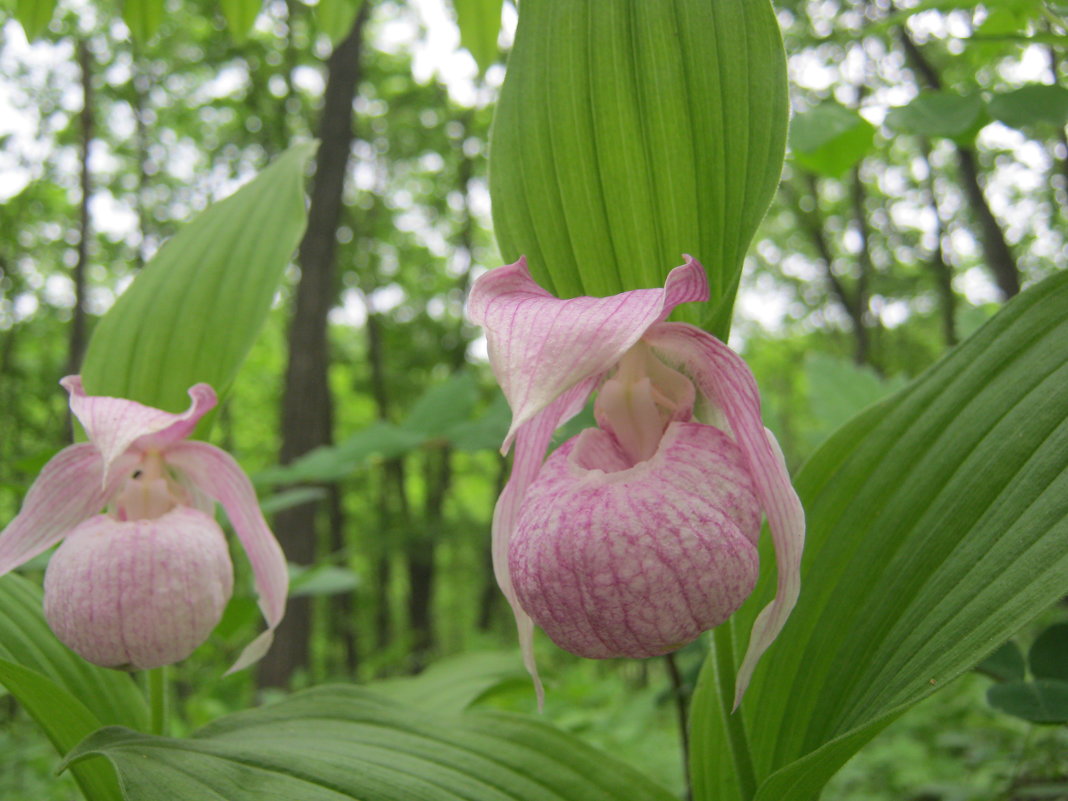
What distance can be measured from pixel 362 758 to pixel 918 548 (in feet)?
2.26

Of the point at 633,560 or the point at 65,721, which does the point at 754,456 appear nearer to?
the point at 633,560

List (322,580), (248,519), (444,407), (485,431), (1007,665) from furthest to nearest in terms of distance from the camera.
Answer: (322,580), (444,407), (485,431), (248,519), (1007,665)

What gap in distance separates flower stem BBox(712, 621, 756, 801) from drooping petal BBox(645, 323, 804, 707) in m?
0.07

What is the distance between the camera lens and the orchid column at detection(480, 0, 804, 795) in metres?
0.73

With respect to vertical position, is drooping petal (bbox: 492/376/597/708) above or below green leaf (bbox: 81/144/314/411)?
below

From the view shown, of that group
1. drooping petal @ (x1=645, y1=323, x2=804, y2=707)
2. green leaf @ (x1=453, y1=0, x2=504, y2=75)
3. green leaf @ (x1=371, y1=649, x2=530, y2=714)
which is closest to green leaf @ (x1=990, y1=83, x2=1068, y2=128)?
drooping petal @ (x1=645, y1=323, x2=804, y2=707)

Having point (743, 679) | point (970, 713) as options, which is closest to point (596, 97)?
point (743, 679)

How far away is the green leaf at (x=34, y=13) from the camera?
54.2 inches

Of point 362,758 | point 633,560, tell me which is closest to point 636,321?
point 633,560

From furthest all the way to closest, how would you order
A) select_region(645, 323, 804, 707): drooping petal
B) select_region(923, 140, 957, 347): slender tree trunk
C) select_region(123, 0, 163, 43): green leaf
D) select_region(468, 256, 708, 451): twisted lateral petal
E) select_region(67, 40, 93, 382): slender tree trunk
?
select_region(923, 140, 957, 347): slender tree trunk < select_region(67, 40, 93, 382): slender tree trunk < select_region(123, 0, 163, 43): green leaf < select_region(645, 323, 804, 707): drooping petal < select_region(468, 256, 708, 451): twisted lateral petal

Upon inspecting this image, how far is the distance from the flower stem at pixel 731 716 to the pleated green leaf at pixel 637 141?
1.21 ft

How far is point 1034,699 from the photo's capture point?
1.00 m

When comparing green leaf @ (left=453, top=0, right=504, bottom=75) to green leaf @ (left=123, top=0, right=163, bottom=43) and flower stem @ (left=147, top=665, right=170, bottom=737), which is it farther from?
flower stem @ (left=147, top=665, right=170, bottom=737)

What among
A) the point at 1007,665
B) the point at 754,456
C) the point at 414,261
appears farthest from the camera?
the point at 414,261
